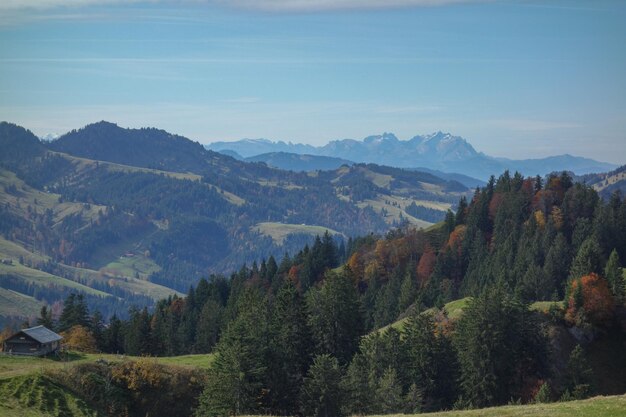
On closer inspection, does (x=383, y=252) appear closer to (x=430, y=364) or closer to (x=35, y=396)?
(x=430, y=364)

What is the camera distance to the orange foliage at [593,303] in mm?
87562

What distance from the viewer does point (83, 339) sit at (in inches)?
4328

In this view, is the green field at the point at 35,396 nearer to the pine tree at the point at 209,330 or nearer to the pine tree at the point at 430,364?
the pine tree at the point at 430,364

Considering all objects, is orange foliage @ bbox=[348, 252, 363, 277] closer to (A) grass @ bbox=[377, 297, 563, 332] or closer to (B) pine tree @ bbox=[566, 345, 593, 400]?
(A) grass @ bbox=[377, 297, 563, 332]

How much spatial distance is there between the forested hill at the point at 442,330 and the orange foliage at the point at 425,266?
1.16 feet

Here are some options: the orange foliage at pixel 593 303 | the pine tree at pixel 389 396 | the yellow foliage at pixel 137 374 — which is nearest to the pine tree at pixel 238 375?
the yellow foliage at pixel 137 374

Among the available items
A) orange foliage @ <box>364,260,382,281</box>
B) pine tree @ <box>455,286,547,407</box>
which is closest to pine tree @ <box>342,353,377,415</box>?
pine tree @ <box>455,286,547,407</box>

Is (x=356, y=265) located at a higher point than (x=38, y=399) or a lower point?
higher

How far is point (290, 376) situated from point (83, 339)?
5502 cm

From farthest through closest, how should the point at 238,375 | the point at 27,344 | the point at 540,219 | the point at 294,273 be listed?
the point at 294,273 < the point at 540,219 < the point at 27,344 < the point at 238,375

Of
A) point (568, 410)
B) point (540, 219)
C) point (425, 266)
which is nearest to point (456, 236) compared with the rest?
point (425, 266)

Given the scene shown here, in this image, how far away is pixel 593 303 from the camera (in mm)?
87625

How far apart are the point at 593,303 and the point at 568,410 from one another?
5316cm

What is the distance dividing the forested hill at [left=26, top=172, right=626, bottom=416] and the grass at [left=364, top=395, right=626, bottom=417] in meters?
19.9
